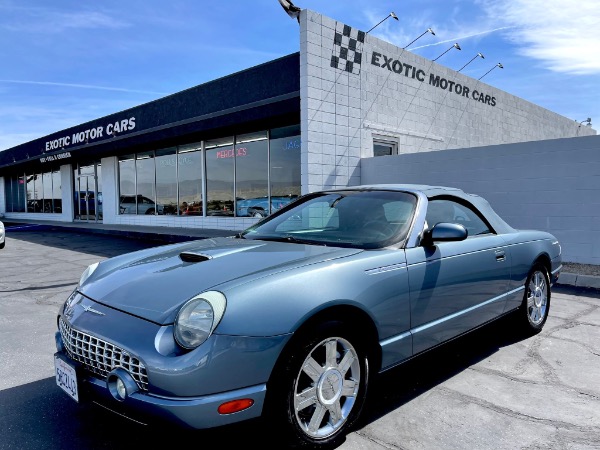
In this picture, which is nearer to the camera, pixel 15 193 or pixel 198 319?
pixel 198 319

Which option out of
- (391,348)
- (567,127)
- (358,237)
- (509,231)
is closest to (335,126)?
(509,231)

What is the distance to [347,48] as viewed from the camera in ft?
33.0

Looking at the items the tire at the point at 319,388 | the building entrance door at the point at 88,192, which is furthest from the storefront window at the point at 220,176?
the tire at the point at 319,388

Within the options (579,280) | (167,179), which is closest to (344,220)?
(579,280)

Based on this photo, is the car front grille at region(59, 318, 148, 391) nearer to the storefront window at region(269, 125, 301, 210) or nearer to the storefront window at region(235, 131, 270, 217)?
the storefront window at region(269, 125, 301, 210)

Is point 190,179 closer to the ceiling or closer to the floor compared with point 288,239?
closer to the ceiling

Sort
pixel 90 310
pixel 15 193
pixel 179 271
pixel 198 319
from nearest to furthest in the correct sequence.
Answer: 1. pixel 198 319
2. pixel 90 310
3. pixel 179 271
4. pixel 15 193

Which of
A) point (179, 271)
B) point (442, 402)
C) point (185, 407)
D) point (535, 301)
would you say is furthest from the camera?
point (535, 301)

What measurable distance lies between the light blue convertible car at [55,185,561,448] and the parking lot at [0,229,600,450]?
0.57 ft

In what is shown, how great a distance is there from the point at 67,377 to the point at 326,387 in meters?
1.34

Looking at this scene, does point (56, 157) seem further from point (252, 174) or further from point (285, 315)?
point (285, 315)

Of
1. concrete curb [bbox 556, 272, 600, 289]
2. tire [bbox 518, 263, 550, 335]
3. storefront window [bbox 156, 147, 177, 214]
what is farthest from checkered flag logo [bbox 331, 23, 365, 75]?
storefront window [bbox 156, 147, 177, 214]

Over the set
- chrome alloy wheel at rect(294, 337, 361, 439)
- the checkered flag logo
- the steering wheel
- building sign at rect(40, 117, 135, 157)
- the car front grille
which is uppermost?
the checkered flag logo

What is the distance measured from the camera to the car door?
285cm
